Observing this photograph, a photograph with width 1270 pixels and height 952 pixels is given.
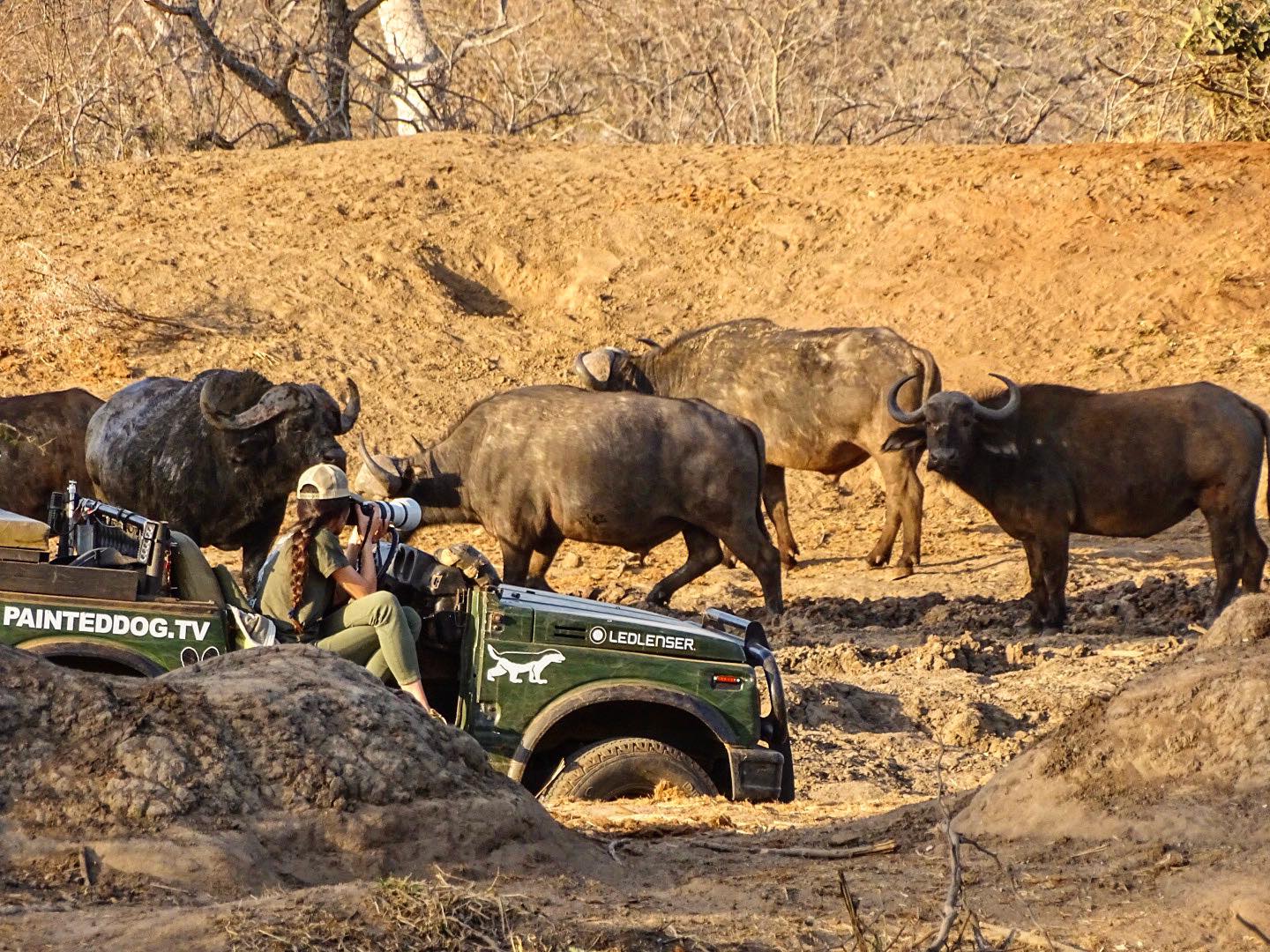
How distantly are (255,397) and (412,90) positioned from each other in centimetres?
1301

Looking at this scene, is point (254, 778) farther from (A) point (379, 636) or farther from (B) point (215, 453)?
(B) point (215, 453)

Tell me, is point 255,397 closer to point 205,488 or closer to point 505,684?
point 205,488

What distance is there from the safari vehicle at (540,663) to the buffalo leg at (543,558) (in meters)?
6.16

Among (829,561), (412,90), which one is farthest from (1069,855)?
(412,90)

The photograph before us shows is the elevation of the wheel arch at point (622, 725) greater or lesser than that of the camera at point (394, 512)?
lesser

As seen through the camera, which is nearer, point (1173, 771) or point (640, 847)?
point (1173, 771)

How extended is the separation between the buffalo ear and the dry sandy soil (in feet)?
3.71

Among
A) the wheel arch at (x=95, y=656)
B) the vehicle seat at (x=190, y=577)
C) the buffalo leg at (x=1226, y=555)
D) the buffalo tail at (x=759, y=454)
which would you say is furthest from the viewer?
the buffalo tail at (x=759, y=454)

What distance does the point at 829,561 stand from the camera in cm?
1694

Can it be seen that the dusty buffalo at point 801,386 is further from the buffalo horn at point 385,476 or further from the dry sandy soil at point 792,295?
the buffalo horn at point 385,476

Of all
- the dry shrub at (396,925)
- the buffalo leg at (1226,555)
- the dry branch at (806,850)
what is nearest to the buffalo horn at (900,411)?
the buffalo leg at (1226,555)

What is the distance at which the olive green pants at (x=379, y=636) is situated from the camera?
7984 millimetres

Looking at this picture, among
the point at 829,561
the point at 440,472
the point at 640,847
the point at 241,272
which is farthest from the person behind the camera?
the point at 241,272

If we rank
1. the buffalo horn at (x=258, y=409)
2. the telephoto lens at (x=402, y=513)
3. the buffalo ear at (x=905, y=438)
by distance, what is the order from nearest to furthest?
the telephoto lens at (x=402, y=513), the buffalo horn at (x=258, y=409), the buffalo ear at (x=905, y=438)
